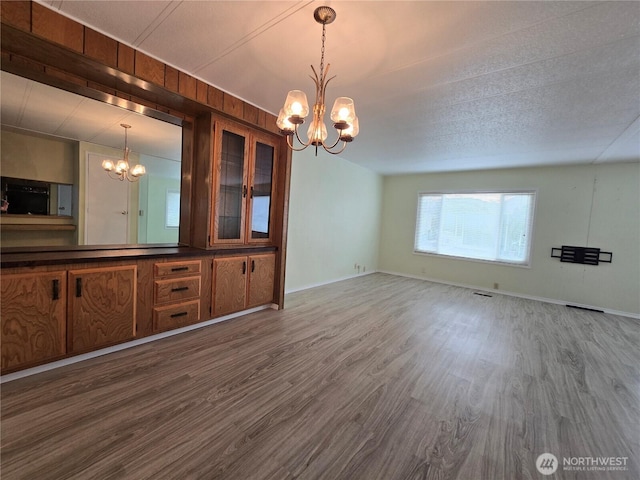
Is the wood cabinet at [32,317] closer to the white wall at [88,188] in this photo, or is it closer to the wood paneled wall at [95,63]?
the wood paneled wall at [95,63]

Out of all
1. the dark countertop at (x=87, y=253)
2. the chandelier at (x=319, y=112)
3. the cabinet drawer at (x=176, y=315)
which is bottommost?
the cabinet drawer at (x=176, y=315)

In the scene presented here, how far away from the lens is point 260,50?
6.77 feet

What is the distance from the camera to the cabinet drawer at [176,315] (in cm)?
260

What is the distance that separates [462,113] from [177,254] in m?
3.43

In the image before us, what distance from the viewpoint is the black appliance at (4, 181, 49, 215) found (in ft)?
10.2

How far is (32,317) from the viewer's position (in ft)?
6.29

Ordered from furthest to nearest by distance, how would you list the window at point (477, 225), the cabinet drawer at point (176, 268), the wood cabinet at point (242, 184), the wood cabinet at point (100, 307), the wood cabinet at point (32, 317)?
the window at point (477, 225) < the wood cabinet at point (242, 184) < the cabinet drawer at point (176, 268) < the wood cabinet at point (100, 307) < the wood cabinet at point (32, 317)

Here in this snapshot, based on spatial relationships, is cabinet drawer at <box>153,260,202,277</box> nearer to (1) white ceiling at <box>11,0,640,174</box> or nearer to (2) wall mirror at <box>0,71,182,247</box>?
(2) wall mirror at <box>0,71,182,247</box>

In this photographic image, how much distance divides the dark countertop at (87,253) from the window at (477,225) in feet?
15.8

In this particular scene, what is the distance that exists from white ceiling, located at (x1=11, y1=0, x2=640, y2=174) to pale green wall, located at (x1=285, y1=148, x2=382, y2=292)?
179cm

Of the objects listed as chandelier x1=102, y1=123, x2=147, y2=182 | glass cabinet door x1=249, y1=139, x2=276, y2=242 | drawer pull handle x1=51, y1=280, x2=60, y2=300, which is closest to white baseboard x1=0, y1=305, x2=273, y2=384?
drawer pull handle x1=51, y1=280, x2=60, y2=300

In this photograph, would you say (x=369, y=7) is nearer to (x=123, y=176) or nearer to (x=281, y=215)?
(x=281, y=215)

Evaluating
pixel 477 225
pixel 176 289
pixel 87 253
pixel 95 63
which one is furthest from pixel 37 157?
pixel 477 225

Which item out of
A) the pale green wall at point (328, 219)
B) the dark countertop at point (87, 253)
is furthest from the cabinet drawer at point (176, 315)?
the pale green wall at point (328, 219)
